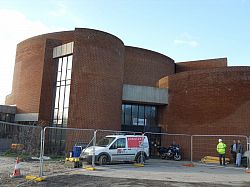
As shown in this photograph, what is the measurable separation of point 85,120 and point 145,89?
691cm

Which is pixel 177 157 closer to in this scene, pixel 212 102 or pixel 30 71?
pixel 212 102

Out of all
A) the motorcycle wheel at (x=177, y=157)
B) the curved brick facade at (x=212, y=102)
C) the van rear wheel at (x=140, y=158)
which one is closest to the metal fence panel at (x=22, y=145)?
the van rear wheel at (x=140, y=158)

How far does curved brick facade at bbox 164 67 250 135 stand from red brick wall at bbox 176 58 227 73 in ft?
39.4

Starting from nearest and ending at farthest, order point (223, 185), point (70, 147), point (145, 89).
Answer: point (223, 185)
point (70, 147)
point (145, 89)

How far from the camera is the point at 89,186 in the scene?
34.7ft

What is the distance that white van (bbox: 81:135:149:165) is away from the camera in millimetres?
17391

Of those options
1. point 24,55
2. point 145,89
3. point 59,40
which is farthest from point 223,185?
point 24,55

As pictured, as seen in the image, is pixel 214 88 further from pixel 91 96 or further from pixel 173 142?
pixel 91 96

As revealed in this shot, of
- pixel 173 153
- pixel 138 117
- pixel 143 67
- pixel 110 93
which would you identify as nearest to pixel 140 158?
pixel 173 153

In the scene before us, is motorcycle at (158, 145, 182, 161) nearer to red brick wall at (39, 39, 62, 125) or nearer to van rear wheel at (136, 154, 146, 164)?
van rear wheel at (136, 154, 146, 164)

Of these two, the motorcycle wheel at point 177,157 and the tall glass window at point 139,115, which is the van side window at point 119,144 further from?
the tall glass window at point 139,115

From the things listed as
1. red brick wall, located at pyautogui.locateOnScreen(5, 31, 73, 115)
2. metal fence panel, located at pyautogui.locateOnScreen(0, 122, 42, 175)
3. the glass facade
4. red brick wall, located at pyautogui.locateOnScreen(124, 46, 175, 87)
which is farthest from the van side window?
red brick wall, located at pyautogui.locateOnScreen(124, 46, 175, 87)

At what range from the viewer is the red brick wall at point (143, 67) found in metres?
34.2

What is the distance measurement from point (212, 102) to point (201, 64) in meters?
15.0
